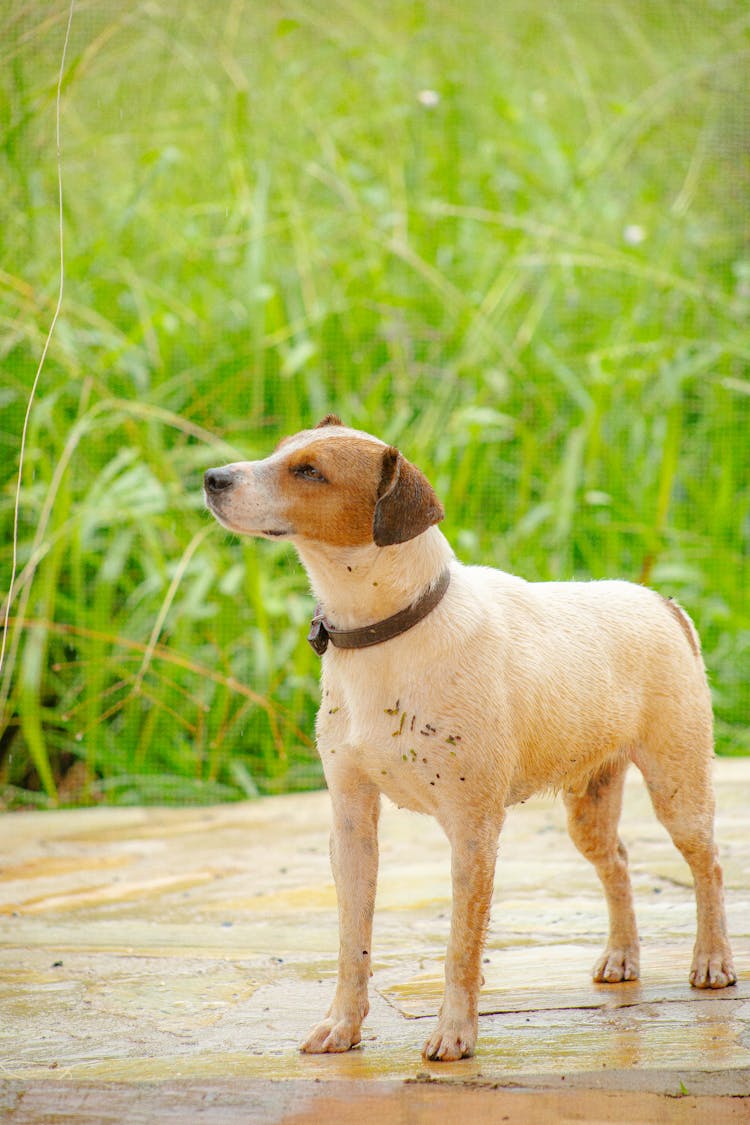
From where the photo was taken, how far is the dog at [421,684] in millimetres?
2436

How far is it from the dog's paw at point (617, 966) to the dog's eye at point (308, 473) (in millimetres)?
1279

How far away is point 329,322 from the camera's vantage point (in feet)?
21.8

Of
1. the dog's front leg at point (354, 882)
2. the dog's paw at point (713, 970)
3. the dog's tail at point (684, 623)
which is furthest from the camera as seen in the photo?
the dog's tail at point (684, 623)

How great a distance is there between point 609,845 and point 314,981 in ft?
2.43

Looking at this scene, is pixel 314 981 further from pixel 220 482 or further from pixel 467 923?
pixel 220 482

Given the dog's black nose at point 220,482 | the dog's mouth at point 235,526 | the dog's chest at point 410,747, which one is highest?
the dog's black nose at point 220,482

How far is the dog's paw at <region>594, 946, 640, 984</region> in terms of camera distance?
2889 mm

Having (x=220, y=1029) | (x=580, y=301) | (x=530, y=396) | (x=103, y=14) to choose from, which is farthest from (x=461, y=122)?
(x=220, y=1029)

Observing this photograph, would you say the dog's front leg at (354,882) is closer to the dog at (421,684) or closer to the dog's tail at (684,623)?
the dog at (421,684)

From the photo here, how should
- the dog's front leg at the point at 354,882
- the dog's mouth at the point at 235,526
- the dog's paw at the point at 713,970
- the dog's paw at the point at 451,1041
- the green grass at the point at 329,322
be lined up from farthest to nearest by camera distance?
the green grass at the point at 329,322 < the dog's paw at the point at 713,970 < the dog's front leg at the point at 354,882 < the dog's mouth at the point at 235,526 < the dog's paw at the point at 451,1041

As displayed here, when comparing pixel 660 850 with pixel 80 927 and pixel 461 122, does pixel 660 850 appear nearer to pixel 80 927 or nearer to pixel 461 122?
pixel 80 927

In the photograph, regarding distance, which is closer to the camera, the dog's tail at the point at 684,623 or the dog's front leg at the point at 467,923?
the dog's front leg at the point at 467,923

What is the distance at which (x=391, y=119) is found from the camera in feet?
24.8

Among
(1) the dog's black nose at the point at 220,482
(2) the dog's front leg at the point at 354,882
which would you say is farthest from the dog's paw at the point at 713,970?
(1) the dog's black nose at the point at 220,482
